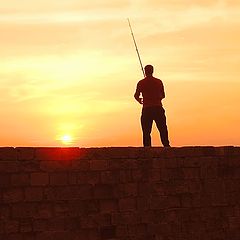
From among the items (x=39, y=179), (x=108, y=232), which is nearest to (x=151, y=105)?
(x=108, y=232)

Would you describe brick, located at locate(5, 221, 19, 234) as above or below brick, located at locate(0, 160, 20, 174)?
below

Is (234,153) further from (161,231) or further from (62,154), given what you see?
(62,154)

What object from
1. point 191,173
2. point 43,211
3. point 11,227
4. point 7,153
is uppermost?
point 7,153

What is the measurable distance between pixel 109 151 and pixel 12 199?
1782 millimetres

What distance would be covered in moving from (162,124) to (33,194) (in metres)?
3.06

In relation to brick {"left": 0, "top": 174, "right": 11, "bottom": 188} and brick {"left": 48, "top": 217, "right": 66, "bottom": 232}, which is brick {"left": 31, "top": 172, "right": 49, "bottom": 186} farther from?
brick {"left": 48, "top": 217, "right": 66, "bottom": 232}

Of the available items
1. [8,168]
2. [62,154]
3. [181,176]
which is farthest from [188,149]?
[8,168]

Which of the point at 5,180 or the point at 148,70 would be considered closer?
the point at 5,180

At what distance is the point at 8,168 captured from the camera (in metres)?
9.98

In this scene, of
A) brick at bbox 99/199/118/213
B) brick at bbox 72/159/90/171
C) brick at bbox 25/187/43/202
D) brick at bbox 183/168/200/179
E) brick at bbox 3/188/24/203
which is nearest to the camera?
brick at bbox 3/188/24/203

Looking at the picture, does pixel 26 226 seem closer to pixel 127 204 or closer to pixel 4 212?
pixel 4 212

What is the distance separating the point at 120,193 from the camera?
35.2 feet

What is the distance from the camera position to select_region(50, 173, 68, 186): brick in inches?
404

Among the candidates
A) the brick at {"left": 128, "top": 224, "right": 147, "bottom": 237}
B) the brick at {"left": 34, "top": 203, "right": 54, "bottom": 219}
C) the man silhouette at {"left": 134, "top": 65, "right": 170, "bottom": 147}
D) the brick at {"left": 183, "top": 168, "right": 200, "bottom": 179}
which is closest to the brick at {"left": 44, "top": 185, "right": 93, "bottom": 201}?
the brick at {"left": 34, "top": 203, "right": 54, "bottom": 219}
